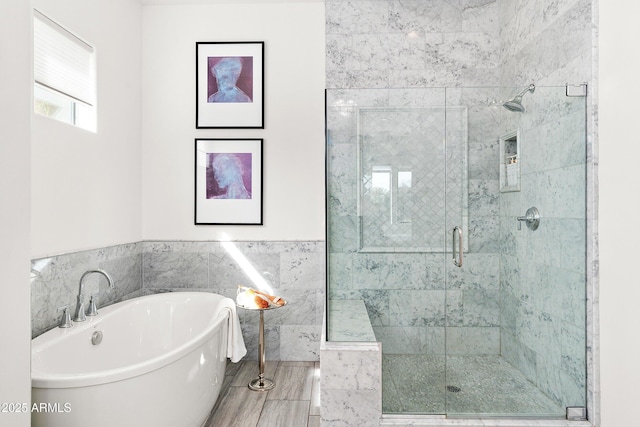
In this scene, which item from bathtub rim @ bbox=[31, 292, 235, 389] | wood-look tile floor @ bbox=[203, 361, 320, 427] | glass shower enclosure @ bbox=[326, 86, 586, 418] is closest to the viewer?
bathtub rim @ bbox=[31, 292, 235, 389]

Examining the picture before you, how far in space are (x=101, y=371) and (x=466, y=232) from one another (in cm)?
184

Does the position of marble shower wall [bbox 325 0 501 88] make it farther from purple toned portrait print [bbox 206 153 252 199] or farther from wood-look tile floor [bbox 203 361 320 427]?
wood-look tile floor [bbox 203 361 320 427]

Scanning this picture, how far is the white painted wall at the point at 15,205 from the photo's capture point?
1.34m

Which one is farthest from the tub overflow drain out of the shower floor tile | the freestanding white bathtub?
the shower floor tile

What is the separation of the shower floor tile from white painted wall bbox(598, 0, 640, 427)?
1.18 feet

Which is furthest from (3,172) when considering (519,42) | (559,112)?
(519,42)

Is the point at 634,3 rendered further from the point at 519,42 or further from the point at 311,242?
the point at 311,242

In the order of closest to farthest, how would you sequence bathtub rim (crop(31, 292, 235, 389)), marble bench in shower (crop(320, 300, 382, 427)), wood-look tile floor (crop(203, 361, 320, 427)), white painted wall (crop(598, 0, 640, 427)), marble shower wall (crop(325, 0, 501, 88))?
bathtub rim (crop(31, 292, 235, 389)) < white painted wall (crop(598, 0, 640, 427)) < marble bench in shower (crop(320, 300, 382, 427)) < wood-look tile floor (crop(203, 361, 320, 427)) < marble shower wall (crop(325, 0, 501, 88))

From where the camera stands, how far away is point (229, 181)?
10.3 feet

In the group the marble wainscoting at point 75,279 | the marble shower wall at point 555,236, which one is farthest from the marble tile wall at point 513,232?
the marble wainscoting at point 75,279

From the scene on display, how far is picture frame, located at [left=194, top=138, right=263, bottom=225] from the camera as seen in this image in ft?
10.2

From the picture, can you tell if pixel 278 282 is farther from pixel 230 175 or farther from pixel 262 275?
pixel 230 175

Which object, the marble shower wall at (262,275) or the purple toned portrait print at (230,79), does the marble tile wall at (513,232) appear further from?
the purple toned portrait print at (230,79)

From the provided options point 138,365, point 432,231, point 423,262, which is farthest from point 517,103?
point 138,365
